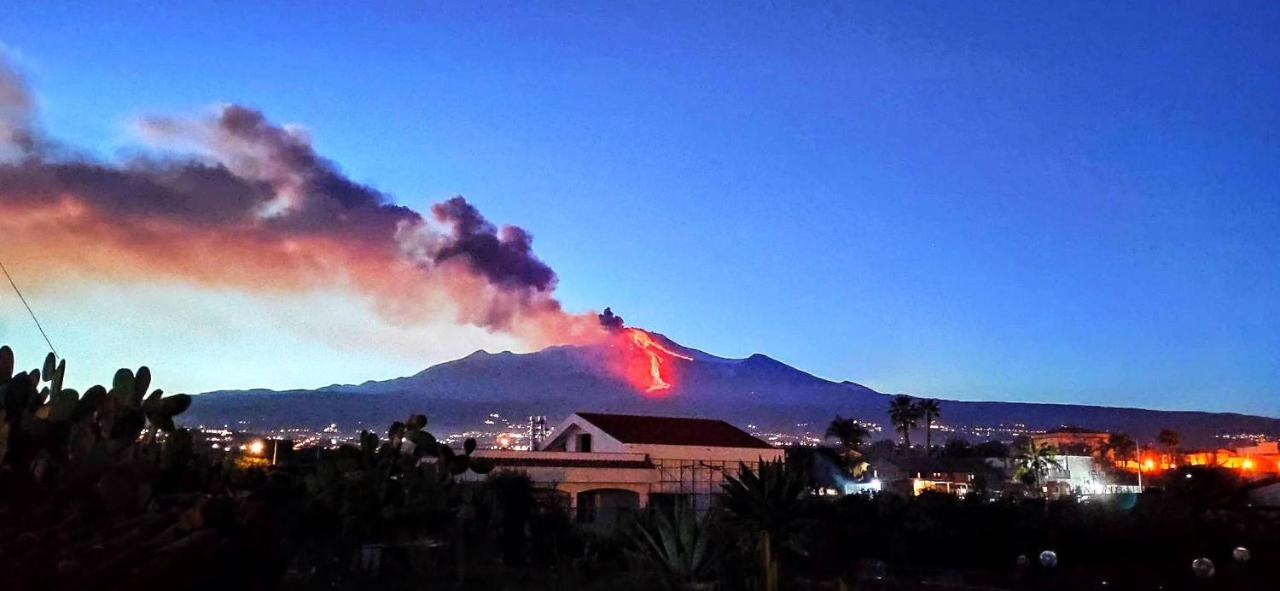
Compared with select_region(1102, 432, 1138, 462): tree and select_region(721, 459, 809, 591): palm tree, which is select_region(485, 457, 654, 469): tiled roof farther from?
select_region(1102, 432, 1138, 462): tree

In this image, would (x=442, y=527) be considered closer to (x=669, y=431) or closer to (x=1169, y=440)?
(x=669, y=431)

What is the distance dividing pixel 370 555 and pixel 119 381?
16.9 ft

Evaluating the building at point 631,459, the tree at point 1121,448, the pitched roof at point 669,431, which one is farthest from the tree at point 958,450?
the building at point 631,459

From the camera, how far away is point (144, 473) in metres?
8.30

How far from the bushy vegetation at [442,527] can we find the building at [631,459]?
692 cm

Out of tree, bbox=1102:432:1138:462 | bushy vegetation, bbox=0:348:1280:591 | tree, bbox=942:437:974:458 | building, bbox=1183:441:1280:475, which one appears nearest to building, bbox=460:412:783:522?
bushy vegetation, bbox=0:348:1280:591

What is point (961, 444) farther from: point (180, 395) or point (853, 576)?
point (180, 395)

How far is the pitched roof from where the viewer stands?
46.5m

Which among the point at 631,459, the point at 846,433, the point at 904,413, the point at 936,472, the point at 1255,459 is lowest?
the point at 936,472

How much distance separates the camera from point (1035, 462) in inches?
3246

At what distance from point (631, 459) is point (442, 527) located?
27.7 metres

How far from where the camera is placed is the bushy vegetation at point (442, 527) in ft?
25.4

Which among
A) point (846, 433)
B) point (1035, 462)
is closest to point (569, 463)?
point (1035, 462)

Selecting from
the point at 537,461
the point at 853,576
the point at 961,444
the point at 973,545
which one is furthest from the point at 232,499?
the point at 961,444
